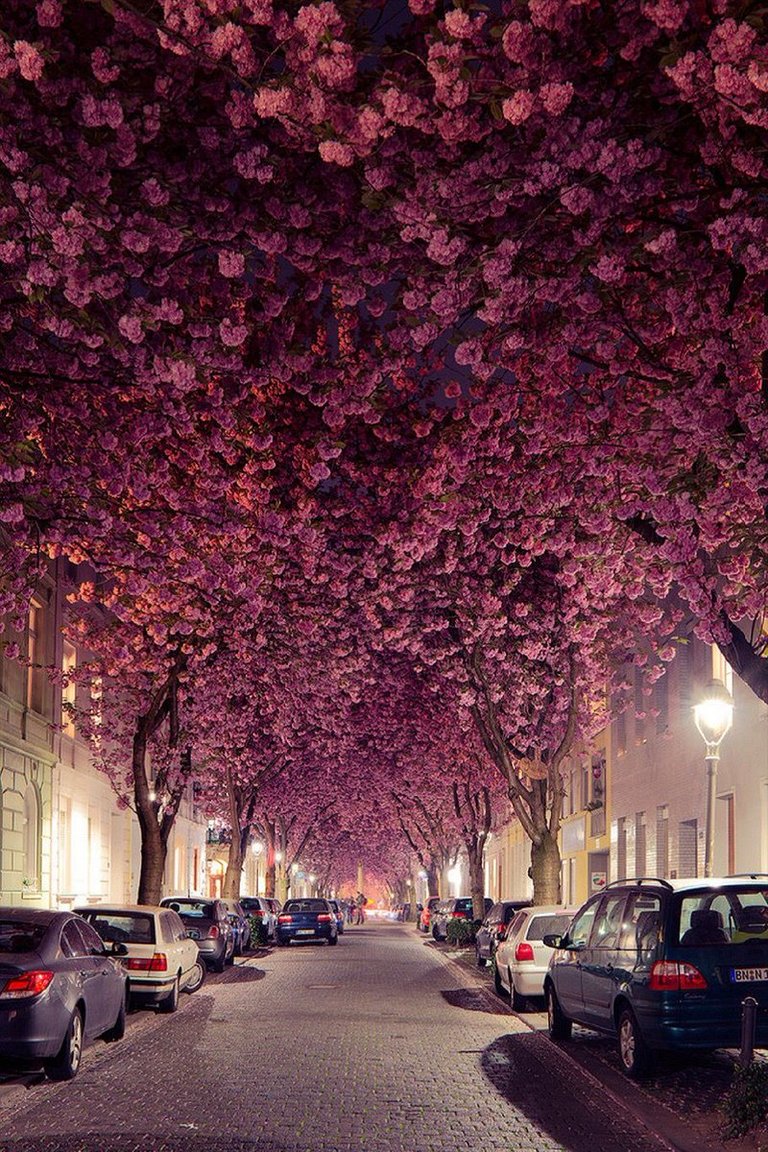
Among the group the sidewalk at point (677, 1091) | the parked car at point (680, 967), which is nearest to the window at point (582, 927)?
the parked car at point (680, 967)

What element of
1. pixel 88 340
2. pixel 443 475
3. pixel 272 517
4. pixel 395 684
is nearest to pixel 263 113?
pixel 88 340

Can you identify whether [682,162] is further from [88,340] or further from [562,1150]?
[562,1150]

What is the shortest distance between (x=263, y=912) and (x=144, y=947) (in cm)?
2683

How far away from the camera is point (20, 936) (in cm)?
1283

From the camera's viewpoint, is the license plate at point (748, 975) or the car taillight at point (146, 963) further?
the car taillight at point (146, 963)

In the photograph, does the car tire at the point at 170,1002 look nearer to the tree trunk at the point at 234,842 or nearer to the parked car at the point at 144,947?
the parked car at the point at 144,947

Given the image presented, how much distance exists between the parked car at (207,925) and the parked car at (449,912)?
1586cm

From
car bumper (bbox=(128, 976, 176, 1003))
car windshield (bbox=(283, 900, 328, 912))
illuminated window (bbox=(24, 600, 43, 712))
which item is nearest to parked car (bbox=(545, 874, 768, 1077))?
car bumper (bbox=(128, 976, 176, 1003))

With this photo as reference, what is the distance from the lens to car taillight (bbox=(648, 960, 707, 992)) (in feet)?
40.6

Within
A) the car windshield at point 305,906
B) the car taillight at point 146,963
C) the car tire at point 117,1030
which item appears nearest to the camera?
the car tire at point 117,1030

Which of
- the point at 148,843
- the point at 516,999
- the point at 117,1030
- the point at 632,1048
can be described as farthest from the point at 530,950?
the point at 148,843

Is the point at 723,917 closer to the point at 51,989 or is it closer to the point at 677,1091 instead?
the point at 677,1091

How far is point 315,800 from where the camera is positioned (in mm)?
65062

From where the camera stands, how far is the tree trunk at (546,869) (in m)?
27.0
